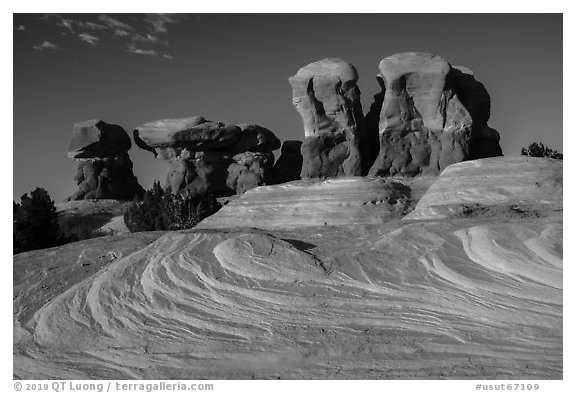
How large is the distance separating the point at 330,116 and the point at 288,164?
41.7 ft

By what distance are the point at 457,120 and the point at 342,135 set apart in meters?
6.70

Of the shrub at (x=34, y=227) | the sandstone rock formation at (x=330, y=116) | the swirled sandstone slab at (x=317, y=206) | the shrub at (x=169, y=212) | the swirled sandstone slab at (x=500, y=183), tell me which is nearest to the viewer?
the swirled sandstone slab at (x=500, y=183)

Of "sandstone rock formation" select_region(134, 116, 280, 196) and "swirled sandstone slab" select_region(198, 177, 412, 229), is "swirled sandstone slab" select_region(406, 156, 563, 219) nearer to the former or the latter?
"swirled sandstone slab" select_region(198, 177, 412, 229)

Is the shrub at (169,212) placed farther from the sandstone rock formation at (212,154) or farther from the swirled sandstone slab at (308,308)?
the swirled sandstone slab at (308,308)

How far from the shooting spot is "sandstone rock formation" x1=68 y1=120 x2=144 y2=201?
46688mm

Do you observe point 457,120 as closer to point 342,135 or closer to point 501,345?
point 342,135

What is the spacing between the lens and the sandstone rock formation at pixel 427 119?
30.8 meters

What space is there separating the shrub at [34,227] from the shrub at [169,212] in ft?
15.5

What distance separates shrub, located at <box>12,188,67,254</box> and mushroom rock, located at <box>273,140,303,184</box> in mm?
21265

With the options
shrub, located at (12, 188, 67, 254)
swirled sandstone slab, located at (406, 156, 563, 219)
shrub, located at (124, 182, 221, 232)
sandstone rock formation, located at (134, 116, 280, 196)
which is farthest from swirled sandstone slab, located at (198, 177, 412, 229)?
sandstone rock formation, located at (134, 116, 280, 196)

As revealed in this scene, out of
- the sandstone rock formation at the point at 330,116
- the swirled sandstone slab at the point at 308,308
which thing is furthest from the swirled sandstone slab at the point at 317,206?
the swirled sandstone slab at the point at 308,308

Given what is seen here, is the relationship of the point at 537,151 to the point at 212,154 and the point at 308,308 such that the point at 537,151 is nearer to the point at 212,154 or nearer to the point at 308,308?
the point at 212,154

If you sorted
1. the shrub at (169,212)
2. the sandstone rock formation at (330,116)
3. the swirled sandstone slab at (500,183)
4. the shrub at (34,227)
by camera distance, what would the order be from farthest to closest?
the sandstone rock formation at (330,116)
the shrub at (169,212)
the shrub at (34,227)
the swirled sandstone slab at (500,183)

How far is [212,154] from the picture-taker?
147 ft
